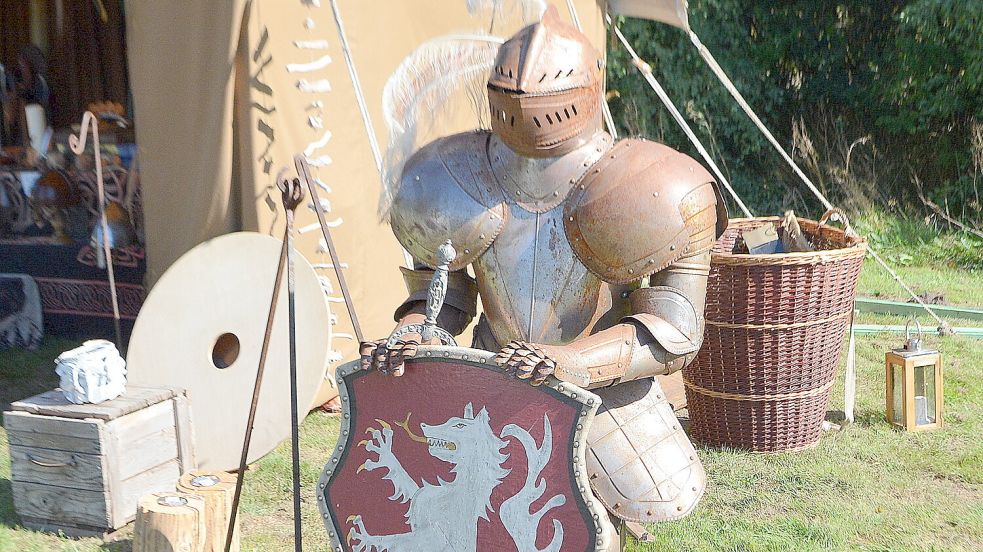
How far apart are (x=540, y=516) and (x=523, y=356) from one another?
28 cm

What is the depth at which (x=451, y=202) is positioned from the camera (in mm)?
2096

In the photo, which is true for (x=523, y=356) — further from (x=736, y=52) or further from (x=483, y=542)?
(x=736, y=52)

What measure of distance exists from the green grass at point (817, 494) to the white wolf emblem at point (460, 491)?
1.16m

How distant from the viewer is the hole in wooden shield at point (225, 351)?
11.5ft

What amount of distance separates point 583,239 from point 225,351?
6.20 ft

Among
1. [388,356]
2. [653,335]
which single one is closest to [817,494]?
[653,335]

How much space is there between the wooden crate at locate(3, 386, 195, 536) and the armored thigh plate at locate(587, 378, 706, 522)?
1.61 metres

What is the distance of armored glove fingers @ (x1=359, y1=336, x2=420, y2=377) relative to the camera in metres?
1.89

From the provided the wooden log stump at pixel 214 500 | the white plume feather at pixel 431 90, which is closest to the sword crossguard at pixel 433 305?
the white plume feather at pixel 431 90

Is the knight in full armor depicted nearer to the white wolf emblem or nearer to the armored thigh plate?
the armored thigh plate

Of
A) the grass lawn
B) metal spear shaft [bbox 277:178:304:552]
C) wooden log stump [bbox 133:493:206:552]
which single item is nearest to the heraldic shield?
metal spear shaft [bbox 277:178:304:552]

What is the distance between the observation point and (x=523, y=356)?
1798mm

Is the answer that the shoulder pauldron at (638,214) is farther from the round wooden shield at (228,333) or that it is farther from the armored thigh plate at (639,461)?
the round wooden shield at (228,333)

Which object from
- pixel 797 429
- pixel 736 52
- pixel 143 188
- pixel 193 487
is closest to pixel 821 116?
pixel 736 52
